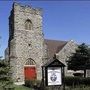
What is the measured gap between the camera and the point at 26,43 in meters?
48.6

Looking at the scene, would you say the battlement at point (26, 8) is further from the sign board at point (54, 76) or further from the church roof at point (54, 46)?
the sign board at point (54, 76)

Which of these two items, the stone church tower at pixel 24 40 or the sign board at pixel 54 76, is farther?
the stone church tower at pixel 24 40

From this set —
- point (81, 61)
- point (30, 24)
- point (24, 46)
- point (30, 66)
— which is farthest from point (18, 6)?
point (81, 61)

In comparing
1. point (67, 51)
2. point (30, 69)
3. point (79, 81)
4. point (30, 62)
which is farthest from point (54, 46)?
point (79, 81)

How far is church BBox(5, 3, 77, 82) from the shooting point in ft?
157

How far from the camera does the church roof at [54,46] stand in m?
57.1

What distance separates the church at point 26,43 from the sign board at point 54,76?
24193 millimetres

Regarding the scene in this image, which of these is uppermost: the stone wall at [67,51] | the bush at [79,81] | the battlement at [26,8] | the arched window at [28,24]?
the battlement at [26,8]

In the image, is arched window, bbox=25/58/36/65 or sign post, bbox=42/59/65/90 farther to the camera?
arched window, bbox=25/58/36/65

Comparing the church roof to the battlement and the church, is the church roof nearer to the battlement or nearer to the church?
the church

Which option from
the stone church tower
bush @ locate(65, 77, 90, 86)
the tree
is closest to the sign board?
bush @ locate(65, 77, 90, 86)

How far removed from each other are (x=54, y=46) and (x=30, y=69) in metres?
12.4

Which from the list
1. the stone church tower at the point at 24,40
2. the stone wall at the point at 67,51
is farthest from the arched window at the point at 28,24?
the stone wall at the point at 67,51

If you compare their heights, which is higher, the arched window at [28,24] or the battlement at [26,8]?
the battlement at [26,8]
